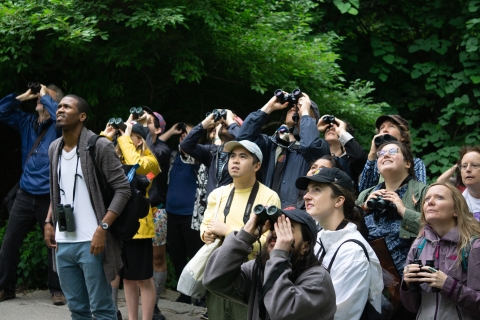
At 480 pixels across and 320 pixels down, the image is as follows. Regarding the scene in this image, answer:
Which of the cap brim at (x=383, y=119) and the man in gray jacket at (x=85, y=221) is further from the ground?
the cap brim at (x=383, y=119)

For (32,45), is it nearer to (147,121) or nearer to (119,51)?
(119,51)

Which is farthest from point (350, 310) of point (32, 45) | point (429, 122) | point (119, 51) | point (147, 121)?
point (429, 122)

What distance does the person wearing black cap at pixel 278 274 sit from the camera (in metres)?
3.49

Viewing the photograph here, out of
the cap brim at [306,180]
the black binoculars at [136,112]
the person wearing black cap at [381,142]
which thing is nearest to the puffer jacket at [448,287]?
the cap brim at [306,180]

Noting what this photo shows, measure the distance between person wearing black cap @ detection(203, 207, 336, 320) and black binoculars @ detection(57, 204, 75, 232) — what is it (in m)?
1.98

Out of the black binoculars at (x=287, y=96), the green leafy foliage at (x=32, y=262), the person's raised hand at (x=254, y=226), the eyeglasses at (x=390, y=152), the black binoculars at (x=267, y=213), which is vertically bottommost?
the green leafy foliage at (x=32, y=262)

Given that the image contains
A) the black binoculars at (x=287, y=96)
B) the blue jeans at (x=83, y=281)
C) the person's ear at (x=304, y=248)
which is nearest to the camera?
the person's ear at (x=304, y=248)

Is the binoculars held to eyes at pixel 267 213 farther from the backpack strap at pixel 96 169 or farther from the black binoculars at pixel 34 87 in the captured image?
the black binoculars at pixel 34 87

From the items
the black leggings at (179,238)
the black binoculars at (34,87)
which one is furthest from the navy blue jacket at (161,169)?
the black binoculars at (34,87)

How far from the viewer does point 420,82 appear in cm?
1033

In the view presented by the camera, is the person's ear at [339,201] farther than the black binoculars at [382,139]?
No

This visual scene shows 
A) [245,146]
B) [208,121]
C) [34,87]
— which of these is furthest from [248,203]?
[34,87]

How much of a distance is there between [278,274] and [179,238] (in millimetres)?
4380

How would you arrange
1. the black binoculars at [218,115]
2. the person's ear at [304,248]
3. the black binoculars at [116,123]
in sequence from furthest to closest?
the black binoculars at [218,115]
the black binoculars at [116,123]
the person's ear at [304,248]
